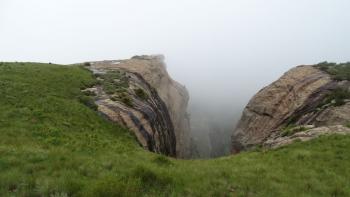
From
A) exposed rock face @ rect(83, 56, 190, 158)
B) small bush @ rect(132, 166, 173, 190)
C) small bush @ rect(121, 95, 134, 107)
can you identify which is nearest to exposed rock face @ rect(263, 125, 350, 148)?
exposed rock face @ rect(83, 56, 190, 158)

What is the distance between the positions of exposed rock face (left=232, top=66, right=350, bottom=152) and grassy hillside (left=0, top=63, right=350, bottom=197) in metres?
10.8

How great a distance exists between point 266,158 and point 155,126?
18.4 m

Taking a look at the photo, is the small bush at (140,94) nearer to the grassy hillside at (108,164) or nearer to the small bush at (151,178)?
the grassy hillside at (108,164)

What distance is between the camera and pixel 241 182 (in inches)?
568

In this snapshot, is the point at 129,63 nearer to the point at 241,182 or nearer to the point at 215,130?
the point at 241,182

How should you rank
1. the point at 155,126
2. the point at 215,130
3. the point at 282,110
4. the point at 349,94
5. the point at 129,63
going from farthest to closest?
1. the point at 215,130
2. the point at 129,63
3. the point at 282,110
4. the point at 155,126
5. the point at 349,94

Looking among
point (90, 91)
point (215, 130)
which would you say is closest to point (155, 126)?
point (90, 91)

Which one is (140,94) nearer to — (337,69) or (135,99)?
(135,99)

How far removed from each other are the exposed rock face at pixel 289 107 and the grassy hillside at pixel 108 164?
35.3 ft

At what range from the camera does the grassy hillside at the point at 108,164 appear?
1234 cm

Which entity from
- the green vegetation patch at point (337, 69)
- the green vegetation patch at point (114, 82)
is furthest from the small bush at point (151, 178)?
the green vegetation patch at point (337, 69)

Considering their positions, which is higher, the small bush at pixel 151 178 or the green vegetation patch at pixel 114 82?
the green vegetation patch at pixel 114 82

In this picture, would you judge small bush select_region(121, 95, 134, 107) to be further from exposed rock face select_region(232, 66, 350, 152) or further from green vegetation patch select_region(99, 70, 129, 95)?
exposed rock face select_region(232, 66, 350, 152)

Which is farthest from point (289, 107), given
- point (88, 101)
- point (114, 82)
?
point (88, 101)
